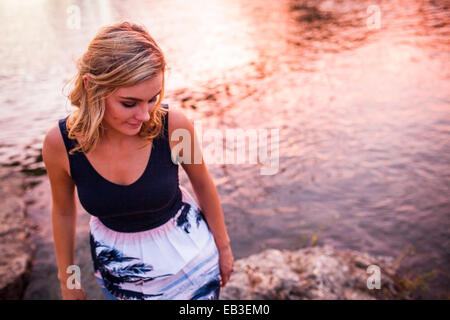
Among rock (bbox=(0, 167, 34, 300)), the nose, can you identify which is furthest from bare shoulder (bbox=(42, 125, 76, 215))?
rock (bbox=(0, 167, 34, 300))

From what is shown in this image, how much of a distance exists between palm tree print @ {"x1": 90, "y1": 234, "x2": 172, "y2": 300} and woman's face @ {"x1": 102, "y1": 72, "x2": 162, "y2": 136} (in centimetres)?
66

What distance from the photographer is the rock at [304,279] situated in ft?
9.44

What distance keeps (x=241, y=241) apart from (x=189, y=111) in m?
3.83

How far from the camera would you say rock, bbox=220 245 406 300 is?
113 inches

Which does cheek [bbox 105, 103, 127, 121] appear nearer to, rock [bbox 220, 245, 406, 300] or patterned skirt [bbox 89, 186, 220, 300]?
patterned skirt [bbox 89, 186, 220, 300]

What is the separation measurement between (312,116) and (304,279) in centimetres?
464

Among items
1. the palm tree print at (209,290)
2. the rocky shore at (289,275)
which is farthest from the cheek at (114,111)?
the rocky shore at (289,275)

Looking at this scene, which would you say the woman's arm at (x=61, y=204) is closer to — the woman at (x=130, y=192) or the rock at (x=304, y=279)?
the woman at (x=130, y=192)

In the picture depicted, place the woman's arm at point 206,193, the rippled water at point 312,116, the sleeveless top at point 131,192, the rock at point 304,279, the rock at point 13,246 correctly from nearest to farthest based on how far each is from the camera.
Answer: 1. the sleeveless top at point 131,192
2. the woman's arm at point 206,193
3. the rock at point 304,279
4. the rock at point 13,246
5. the rippled water at point 312,116

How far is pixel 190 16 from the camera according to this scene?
1645cm

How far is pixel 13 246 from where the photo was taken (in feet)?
12.5

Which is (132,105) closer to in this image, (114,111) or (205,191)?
(114,111)

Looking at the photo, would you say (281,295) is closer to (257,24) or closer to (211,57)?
(211,57)

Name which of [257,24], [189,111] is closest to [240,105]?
[189,111]
